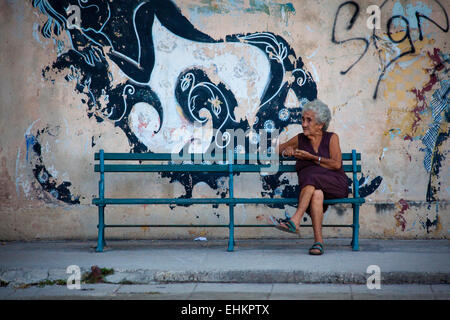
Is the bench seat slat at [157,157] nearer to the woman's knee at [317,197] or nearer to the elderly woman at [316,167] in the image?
the elderly woman at [316,167]

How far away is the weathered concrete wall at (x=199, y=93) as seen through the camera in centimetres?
764

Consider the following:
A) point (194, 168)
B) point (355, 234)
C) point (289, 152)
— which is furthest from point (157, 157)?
point (355, 234)

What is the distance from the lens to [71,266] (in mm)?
5883

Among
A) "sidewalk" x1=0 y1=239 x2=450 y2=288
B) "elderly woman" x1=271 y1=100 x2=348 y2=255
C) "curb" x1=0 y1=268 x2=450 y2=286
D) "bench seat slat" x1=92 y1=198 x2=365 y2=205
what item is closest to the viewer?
"curb" x1=0 y1=268 x2=450 y2=286

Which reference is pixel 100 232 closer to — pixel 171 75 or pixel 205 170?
pixel 205 170

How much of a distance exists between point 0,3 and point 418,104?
513 centimetres

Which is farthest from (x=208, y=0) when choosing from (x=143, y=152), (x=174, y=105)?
(x=143, y=152)

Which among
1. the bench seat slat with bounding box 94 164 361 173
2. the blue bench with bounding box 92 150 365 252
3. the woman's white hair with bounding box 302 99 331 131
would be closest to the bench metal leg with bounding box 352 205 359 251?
the blue bench with bounding box 92 150 365 252

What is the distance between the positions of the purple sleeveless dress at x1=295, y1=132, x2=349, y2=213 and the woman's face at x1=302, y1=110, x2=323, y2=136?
0.10 m

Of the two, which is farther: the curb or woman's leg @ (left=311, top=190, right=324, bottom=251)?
woman's leg @ (left=311, top=190, right=324, bottom=251)

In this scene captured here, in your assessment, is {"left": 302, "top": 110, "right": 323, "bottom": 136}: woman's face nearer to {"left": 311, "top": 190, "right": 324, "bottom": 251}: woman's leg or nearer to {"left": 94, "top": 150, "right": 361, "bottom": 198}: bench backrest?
{"left": 94, "top": 150, "right": 361, "bottom": 198}: bench backrest

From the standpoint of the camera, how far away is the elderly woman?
21.4ft

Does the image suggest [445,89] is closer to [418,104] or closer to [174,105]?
[418,104]

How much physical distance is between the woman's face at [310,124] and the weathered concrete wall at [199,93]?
84cm
